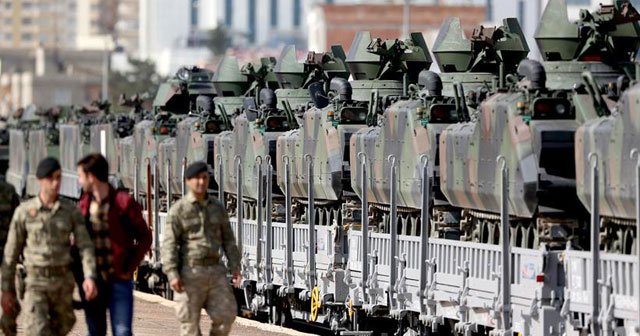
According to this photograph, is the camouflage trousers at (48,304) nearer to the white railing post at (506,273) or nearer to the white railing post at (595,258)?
the white railing post at (595,258)

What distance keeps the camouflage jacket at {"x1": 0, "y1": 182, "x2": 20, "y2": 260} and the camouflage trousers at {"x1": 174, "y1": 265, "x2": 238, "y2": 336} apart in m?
1.80

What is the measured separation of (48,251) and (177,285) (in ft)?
4.06

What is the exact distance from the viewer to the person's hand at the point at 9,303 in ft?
64.5

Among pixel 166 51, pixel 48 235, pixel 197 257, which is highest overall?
pixel 48 235

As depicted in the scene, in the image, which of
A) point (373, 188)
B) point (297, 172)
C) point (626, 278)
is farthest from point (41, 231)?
point (297, 172)

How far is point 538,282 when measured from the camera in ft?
75.5

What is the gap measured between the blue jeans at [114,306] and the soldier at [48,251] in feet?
1.05

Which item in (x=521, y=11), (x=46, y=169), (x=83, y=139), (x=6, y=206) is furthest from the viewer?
(x=521, y=11)

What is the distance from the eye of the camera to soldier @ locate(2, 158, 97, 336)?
19.2 metres

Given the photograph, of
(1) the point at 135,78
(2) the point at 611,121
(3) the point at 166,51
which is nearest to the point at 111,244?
(2) the point at 611,121

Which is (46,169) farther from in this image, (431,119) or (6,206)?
(431,119)

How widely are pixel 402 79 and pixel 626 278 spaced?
1418 centimetres

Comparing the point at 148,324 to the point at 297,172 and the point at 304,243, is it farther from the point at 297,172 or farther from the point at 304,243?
the point at 297,172

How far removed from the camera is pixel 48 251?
19203 millimetres
